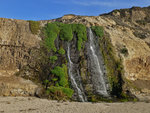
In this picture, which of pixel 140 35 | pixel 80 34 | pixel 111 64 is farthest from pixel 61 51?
pixel 140 35

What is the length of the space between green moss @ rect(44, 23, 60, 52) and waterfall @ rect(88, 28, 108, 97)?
18.3ft

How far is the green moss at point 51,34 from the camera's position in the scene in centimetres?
2466

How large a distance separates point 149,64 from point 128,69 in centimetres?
477

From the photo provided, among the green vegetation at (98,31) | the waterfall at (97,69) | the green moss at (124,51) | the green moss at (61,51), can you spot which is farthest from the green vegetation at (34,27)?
the green moss at (124,51)

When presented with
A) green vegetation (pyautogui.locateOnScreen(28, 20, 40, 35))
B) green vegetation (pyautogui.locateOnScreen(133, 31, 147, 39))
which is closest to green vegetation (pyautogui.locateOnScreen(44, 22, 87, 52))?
green vegetation (pyautogui.locateOnScreen(28, 20, 40, 35))

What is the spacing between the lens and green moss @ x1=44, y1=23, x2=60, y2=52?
80.9 feet

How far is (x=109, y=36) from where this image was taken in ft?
95.6

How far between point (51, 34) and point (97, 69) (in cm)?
907

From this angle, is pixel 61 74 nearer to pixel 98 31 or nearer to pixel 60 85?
pixel 60 85

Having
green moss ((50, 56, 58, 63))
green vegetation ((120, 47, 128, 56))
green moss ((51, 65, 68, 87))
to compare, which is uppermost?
green vegetation ((120, 47, 128, 56))

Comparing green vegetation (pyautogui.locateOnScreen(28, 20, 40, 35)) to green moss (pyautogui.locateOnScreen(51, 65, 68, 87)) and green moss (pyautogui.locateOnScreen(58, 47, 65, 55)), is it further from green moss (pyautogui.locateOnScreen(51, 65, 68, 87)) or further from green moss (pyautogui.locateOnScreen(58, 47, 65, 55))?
green moss (pyautogui.locateOnScreen(51, 65, 68, 87))

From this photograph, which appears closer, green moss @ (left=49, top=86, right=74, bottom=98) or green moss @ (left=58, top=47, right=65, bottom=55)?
green moss @ (left=49, top=86, right=74, bottom=98)

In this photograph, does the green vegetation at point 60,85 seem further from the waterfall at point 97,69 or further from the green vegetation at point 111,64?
the green vegetation at point 111,64

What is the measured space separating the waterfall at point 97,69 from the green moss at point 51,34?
18.3 feet
